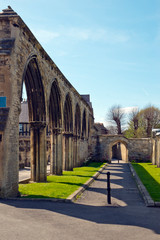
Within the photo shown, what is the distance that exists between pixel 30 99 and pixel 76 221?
8.03m

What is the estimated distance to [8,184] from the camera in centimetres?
820

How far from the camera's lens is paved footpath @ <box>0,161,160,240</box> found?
468 cm

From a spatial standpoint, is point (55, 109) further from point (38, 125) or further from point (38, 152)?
point (38, 152)

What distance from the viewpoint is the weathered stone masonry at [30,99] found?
8.31 meters

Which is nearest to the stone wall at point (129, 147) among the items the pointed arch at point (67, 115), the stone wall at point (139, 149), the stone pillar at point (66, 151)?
the stone wall at point (139, 149)

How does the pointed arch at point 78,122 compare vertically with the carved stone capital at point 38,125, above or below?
above

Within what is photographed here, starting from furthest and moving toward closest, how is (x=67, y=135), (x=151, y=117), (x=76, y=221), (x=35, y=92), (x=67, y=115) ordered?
(x=151, y=117) < (x=67, y=115) < (x=67, y=135) < (x=35, y=92) < (x=76, y=221)

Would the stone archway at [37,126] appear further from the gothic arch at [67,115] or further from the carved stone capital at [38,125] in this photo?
the gothic arch at [67,115]

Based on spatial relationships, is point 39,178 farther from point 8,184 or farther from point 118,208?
point 118,208

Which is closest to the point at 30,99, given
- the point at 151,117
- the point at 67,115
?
the point at 67,115

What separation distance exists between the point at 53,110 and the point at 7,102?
7.75 m

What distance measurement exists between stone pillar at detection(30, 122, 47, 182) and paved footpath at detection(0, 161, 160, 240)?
500cm

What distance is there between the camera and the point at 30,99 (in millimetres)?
12492

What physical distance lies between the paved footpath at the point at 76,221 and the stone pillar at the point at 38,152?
16.4ft
